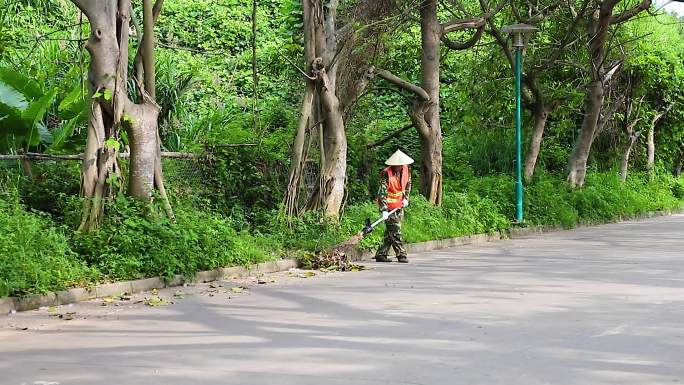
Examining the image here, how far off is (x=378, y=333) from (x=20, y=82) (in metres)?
10.6

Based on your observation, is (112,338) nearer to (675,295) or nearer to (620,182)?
(675,295)

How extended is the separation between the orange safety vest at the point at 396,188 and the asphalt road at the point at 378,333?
2.24m

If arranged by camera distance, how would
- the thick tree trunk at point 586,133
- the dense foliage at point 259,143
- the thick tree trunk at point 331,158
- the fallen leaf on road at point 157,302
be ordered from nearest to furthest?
1. the fallen leaf on road at point 157,302
2. the dense foliage at point 259,143
3. the thick tree trunk at point 331,158
4. the thick tree trunk at point 586,133

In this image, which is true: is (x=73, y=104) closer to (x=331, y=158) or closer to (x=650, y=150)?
(x=331, y=158)

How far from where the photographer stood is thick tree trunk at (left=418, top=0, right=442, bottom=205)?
22656 mm

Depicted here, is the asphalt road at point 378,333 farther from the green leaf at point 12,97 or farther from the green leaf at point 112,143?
the green leaf at point 12,97

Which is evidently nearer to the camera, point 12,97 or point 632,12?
point 12,97

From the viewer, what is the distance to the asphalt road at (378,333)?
748 centimetres

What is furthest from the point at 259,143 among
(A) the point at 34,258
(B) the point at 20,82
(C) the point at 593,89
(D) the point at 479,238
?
(C) the point at 593,89

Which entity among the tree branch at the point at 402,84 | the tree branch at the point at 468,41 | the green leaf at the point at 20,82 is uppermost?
the tree branch at the point at 468,41

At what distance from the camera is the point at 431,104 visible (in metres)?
23.0

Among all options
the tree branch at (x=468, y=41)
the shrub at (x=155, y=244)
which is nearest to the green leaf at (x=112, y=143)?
the shrub at (x=155, y=244)

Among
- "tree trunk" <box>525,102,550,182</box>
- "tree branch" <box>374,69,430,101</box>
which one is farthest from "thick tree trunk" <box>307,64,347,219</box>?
"tree trunk" <box>525,102,550,182</box>

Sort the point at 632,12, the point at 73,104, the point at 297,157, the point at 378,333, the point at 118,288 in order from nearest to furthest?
the point at 378,333, the point at 118,288, the point at 73,104, the point at 297,157, the point at 632,12
